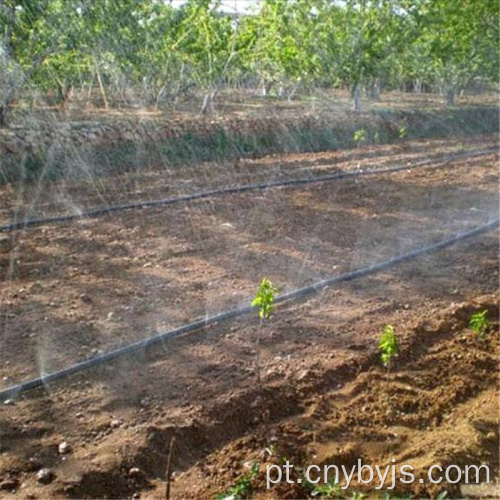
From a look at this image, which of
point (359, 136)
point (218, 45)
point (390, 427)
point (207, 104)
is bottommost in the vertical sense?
point (390, 427)

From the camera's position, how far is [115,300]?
3004 millimetres

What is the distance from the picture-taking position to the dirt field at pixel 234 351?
1914 mm

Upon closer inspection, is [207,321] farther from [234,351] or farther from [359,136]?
[359,136]

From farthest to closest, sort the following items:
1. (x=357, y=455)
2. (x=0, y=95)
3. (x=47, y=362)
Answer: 1. (x=0, y=95)
2. (x=47, y=362)
3. (x=357, y=455)

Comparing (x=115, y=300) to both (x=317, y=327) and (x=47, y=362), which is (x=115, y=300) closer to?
(x=47, y=362)

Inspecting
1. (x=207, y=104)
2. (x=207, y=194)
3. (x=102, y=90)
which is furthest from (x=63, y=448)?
(x=207, y=104)

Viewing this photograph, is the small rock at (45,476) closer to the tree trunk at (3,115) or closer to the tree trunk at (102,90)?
the tree trunk at (3,115)

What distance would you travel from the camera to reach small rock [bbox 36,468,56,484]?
5.81 feet

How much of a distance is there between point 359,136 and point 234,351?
6.93 m

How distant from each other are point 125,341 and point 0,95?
11.3 ft

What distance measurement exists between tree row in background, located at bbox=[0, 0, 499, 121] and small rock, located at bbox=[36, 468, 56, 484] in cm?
341

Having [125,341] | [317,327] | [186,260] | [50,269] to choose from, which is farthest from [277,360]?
[50,269]

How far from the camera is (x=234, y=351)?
2572mm

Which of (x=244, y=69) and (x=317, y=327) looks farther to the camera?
(x=244, y=69)
